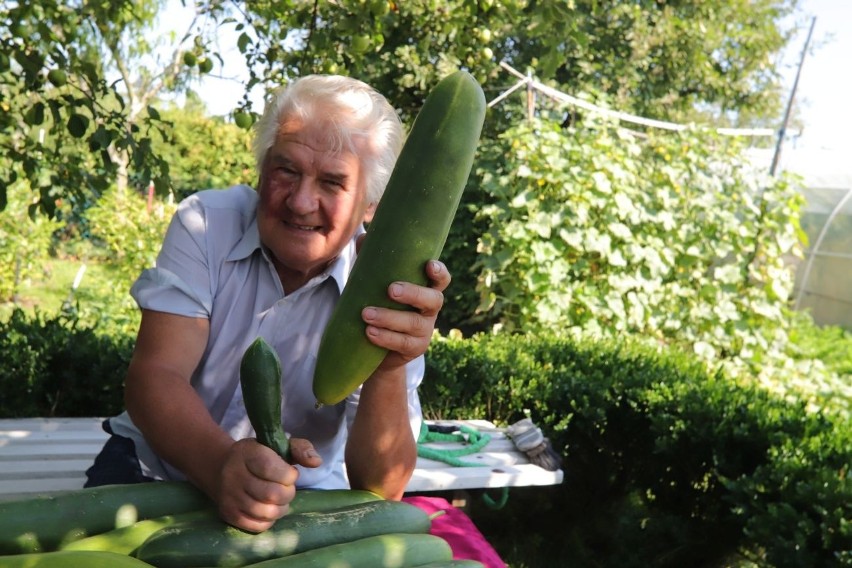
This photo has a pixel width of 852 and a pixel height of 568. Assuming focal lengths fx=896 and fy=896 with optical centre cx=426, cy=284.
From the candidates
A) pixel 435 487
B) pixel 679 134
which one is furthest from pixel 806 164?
pixel 435 487

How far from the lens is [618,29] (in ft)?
56.5

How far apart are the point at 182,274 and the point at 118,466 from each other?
58cm

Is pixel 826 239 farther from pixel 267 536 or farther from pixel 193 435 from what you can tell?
pixel 267 536

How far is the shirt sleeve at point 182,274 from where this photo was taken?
7.41ft

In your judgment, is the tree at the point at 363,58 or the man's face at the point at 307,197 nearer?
the man's face at the point at 307,197

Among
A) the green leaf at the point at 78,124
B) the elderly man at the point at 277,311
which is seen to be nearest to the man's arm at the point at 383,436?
the elderly man at the point at 277,311

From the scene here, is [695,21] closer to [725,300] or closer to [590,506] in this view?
[725,300]

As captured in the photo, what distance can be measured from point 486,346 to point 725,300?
3753mm

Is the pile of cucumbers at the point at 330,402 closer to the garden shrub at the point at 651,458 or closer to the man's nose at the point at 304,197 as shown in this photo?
the man's nose at the point at 304,197

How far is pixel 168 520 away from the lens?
68.3 inches

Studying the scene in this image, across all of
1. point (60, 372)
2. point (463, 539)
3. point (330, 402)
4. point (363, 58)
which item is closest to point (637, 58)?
point (363, 58)

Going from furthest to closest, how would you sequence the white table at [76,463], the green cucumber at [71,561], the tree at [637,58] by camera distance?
1. the tree at [637,58]
2. the white table at [76,463]
3. the green cucumber at [71,561]

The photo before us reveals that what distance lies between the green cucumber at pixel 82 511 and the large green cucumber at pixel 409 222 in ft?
1.66

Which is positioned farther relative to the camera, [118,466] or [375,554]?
[118,466]
